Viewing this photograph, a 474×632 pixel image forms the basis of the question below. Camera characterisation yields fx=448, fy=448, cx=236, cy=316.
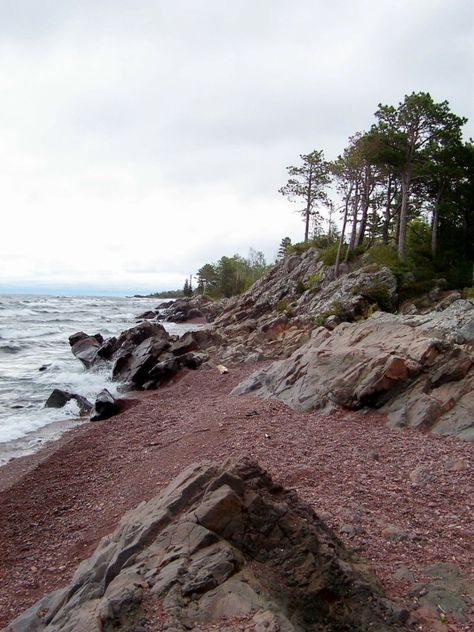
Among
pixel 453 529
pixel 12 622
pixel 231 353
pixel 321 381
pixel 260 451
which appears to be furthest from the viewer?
pixel 231 353

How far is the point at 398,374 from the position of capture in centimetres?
1091

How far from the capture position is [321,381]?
12.4 meters

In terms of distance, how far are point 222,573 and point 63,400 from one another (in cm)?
1517

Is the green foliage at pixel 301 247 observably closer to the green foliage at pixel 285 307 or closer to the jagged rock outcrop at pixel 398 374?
the green foliage at pixel 285 307

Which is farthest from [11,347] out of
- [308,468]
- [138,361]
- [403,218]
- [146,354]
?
[308,468]

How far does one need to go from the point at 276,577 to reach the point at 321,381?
859cm

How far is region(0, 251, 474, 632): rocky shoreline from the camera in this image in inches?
A: 160

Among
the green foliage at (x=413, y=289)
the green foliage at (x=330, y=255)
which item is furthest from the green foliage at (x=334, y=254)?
the green foliage at (x=413, y=289)

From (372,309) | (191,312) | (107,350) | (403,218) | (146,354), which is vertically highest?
(403,218)

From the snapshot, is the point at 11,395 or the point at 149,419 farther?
the point at 11,395

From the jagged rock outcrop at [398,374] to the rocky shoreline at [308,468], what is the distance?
1.5 inches

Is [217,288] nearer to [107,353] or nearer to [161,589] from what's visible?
[107,353]

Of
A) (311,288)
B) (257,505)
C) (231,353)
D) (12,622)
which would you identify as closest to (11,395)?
(231,353)

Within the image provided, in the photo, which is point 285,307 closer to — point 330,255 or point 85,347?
point 330,255
